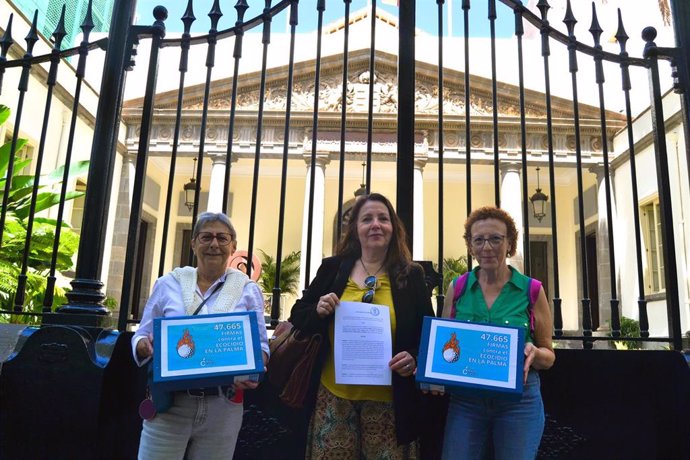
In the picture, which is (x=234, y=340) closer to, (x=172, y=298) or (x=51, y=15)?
(x=172, y=298)

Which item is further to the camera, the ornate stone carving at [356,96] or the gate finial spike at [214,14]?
the ornate stone carving at [356,96]

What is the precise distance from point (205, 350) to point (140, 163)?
140cm

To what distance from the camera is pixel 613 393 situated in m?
2.39

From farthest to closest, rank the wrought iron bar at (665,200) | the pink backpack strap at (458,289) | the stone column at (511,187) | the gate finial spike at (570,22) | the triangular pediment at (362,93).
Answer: the stone column at (511,187) < the triangular pediment at (362,93) < the gate finial spike at (570,22) < the wrought iron bar at (665,200) < the pink backpack strap at (458,289)

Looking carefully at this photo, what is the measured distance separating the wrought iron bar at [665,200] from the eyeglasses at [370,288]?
1563 millimetres

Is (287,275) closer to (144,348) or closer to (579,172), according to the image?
(579,172)

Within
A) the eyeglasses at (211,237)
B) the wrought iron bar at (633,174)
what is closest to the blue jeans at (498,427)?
the wrought iron bar at (633,174)

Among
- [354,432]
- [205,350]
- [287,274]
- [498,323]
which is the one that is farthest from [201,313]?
[287,274]

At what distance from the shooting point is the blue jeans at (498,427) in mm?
1845

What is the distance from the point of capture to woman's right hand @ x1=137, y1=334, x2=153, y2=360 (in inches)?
74.4

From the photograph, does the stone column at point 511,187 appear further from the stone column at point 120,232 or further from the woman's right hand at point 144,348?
the woman's right hand at point 144,348

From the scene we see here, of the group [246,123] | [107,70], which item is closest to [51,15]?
[246,123]

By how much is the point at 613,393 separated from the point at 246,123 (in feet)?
38.9

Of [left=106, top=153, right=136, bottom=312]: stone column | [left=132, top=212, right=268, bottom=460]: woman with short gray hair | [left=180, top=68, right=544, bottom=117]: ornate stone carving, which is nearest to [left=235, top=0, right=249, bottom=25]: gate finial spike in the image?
[left=132, top=212, right=268, bottom=460]: woman with short gray hair
